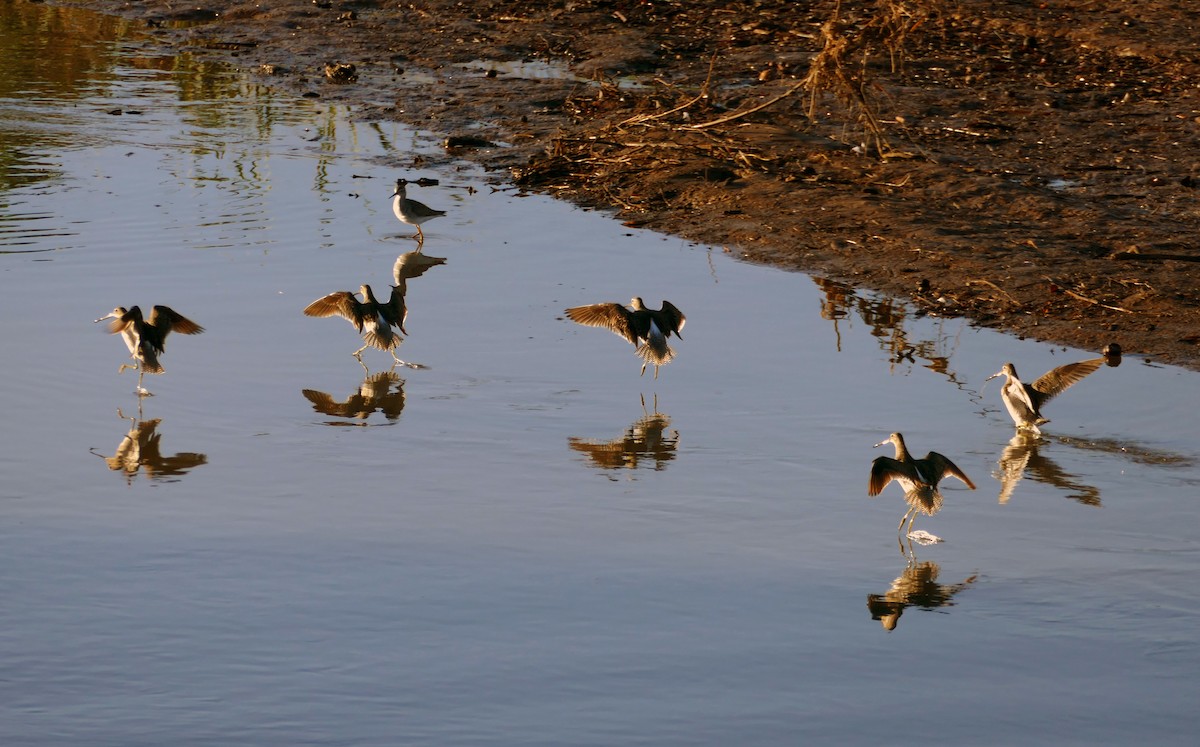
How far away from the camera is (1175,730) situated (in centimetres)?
537

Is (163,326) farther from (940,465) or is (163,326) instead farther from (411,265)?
(940,465)

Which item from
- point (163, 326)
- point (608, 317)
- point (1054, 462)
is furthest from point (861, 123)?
point (163, 326)

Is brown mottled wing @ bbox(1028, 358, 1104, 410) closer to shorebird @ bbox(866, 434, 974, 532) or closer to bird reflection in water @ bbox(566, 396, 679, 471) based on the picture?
shorebird @ bbox(866, 434, 974, 532)

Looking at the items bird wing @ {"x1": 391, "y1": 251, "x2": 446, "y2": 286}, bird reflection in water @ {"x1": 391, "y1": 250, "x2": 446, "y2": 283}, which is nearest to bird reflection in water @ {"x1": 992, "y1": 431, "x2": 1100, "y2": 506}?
bird reflection in water @ {"x1": 391, "y1": 250, "x2": 446, "y2": 283}

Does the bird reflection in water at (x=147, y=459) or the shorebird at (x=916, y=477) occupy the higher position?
the bird reflection in water at (x=147, y=459)

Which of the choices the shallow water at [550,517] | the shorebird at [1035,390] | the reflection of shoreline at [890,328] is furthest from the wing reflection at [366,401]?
the shorebird at [1035,390]

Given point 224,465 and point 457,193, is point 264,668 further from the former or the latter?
point 457,193

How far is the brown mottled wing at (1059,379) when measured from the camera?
844 centimetres

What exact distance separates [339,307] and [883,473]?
4.26 metres

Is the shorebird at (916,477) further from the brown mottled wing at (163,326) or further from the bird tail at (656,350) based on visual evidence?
the brown mottled wing at (163,326)

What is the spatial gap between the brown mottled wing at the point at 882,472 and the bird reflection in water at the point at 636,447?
4.46ft

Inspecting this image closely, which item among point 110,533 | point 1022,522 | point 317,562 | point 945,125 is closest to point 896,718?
point 1022,522

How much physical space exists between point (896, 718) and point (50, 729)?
3.02m

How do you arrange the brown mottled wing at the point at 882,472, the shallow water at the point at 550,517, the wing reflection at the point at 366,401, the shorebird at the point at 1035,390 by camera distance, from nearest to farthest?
the shallow water at the point at 550,517, the brown mottled wing at the point at 882,472, the shorebird at the point at 1035,390, the wing reflection at the point at 366,401
